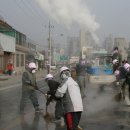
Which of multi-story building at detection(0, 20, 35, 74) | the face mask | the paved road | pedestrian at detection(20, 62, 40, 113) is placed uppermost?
multi-story building at detection(0, 20, 35, 74)

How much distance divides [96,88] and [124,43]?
91.4 feet

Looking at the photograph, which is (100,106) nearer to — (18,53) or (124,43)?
(124,43)

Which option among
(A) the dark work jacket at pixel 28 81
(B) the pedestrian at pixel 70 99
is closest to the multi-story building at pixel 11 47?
(A) the dark work jacket at pixel 28 81

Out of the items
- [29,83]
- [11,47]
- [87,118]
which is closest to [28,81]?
[29,83]

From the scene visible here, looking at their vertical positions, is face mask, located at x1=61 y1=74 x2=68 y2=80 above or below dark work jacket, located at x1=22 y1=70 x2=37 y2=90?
above

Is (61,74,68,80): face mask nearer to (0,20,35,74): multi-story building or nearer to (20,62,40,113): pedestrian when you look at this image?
(20,62,40,113): pedestrian

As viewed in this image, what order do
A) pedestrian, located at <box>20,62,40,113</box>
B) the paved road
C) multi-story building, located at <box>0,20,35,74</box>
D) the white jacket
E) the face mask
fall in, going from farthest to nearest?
multi-story building, located at <box>0,20,35,74</box> → pedestrian, located at <box>20,62,40,113</box> → the paved road → the face mask → the white jacket

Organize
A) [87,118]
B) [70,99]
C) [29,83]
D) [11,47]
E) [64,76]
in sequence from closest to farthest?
[70,99], [64,76], [87,118], [29,83], [11,47]

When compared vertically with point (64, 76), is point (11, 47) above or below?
above

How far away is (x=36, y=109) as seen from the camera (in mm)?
13852

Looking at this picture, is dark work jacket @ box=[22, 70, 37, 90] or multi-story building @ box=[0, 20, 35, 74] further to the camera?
multi-story building @ box=[0, 20, 35, 74]

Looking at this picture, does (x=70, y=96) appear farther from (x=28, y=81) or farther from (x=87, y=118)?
(x=28, y=81)

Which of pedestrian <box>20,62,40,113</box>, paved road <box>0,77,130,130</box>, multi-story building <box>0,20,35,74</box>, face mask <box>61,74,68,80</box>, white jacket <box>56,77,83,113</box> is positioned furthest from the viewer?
multi-story building <box>0,20,35,74</box>

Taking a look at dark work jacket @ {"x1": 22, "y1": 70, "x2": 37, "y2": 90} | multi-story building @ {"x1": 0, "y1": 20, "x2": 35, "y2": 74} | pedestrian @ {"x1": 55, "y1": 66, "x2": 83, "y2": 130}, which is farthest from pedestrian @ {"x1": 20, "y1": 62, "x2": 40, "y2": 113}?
multi-story building @ {"x1": 0, "y1": 20, "x2": 35, "y2": 74}
